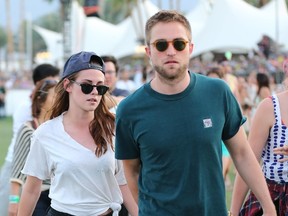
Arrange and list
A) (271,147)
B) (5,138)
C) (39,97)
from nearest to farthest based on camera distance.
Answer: (271,147) → (39,97) → (5,138)

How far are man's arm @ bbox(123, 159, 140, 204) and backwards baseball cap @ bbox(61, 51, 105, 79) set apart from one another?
0.92 metres

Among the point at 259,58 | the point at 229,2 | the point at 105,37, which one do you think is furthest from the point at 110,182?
the point at 105,37

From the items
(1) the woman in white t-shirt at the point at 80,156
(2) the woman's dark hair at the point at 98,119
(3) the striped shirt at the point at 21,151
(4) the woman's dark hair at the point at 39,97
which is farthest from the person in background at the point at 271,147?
(4) the woman's dark hair at the point at 39,97

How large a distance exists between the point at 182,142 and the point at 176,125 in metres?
0.09

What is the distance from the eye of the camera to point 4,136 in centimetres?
2595

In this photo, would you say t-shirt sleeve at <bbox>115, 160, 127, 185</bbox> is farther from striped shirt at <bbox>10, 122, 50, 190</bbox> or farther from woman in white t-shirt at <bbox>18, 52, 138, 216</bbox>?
striped shirt at <bbox>10, 122, 50, 190</bbox>

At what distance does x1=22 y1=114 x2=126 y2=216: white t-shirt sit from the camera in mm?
4789

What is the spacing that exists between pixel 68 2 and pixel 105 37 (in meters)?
42.2

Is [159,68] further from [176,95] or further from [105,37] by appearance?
[105,37]

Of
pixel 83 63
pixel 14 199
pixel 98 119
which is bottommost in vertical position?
pixel 14 199

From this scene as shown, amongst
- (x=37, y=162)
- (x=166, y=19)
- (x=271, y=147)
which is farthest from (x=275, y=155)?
(x=37, y=162)

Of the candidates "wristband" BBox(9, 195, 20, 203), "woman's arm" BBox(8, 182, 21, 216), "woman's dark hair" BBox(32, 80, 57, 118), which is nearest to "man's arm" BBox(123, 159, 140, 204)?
"woman's arm" BBox(8, 182, 21, 216)

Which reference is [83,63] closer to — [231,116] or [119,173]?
[119,173]

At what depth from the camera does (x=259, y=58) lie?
34.4 meters
